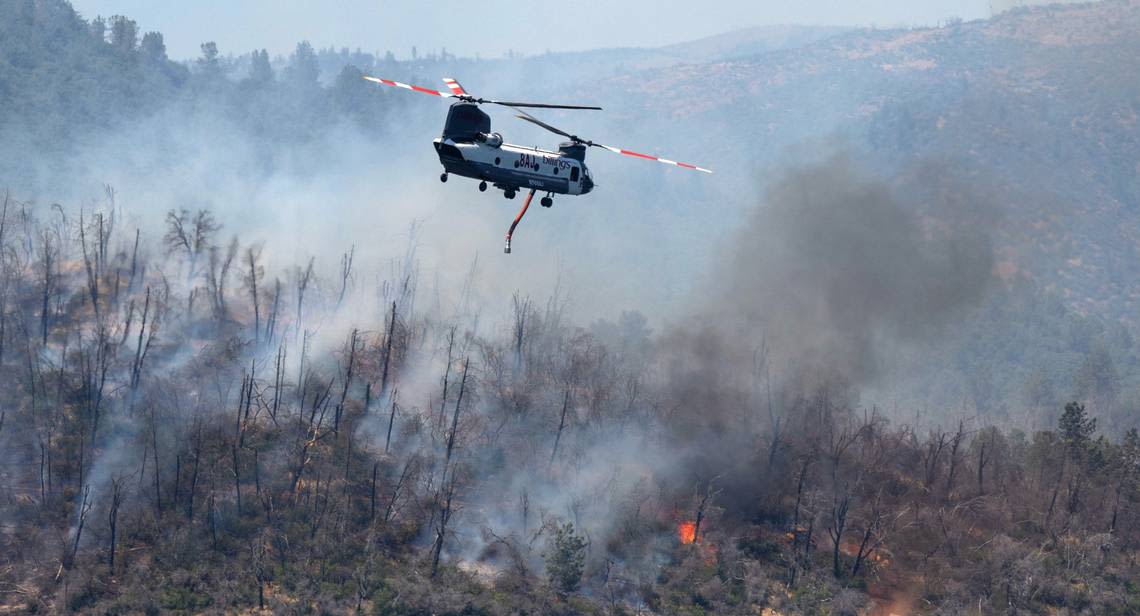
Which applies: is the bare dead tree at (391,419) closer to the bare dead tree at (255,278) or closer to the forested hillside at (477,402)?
the forested hillside at (477,402)

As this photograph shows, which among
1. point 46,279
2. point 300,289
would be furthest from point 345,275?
point 46,279

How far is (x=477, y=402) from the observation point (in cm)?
9881

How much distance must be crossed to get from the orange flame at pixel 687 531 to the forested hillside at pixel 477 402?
54 centimetres

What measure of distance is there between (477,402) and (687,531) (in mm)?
20947

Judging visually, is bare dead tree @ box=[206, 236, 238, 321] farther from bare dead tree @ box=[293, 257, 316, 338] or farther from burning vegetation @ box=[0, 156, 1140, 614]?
bare dead tree @ box=[293, 257, 316, 338]

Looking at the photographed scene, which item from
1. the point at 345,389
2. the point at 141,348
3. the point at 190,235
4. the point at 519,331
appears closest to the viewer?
the point at 345,389

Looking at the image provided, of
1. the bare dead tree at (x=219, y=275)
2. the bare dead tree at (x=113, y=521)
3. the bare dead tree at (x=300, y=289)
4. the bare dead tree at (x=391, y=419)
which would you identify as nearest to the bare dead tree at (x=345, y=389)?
the bare dead tree at (x=391, y=419)

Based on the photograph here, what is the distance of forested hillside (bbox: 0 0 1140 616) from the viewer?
81.8 metres

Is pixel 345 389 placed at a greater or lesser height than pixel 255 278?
lesser

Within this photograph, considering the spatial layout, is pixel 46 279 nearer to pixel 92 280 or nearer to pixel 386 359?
pixel 92 280

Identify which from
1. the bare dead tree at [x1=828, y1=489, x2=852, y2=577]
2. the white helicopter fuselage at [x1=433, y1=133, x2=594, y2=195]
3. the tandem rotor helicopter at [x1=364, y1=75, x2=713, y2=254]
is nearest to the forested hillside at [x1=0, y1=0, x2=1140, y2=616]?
the bare dead tree at [x1=828, y1=489, x2=852, y2=577]

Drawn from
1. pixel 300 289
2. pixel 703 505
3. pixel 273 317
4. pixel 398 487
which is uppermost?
pixel 300 289

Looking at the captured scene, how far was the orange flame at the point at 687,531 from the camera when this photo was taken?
88.7 m

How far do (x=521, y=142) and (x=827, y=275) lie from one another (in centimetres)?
6564
